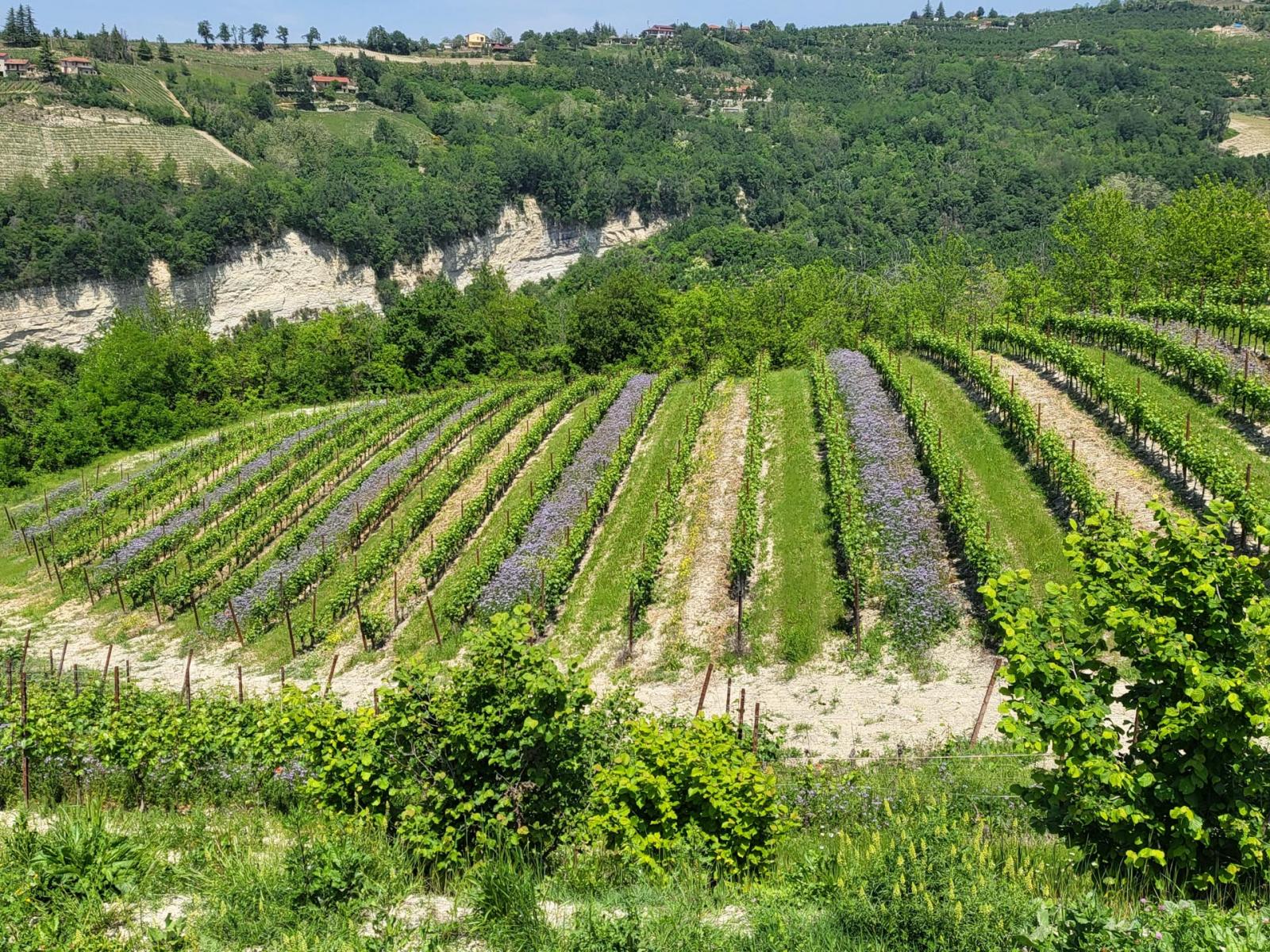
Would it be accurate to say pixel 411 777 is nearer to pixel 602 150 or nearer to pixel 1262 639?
pixel 1262 639

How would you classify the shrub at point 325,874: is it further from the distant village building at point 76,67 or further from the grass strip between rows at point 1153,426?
the distant village building at point 76,67

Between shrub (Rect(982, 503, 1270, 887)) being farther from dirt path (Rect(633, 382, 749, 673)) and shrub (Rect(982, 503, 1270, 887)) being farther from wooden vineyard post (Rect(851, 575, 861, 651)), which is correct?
dirt path (Rect(633, 382, 749, 673))

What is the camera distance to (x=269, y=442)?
146 ft

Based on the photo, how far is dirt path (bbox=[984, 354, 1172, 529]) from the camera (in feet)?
69.9

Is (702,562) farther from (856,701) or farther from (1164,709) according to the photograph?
(1164,709)

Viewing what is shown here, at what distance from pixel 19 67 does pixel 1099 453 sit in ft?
519

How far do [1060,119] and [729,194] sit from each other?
229ft

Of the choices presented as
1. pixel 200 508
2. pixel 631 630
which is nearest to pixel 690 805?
pixel 631 630

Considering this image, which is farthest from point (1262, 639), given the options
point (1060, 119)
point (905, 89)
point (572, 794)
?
point (905, 89)

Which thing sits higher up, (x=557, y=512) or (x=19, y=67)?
(x=19, y=67)

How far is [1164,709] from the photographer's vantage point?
277 inches

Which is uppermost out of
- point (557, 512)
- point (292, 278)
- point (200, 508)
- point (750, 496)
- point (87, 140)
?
point (87, 140)

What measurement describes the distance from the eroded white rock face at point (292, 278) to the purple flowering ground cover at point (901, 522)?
296 feet

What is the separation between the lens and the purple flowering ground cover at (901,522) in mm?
19438
